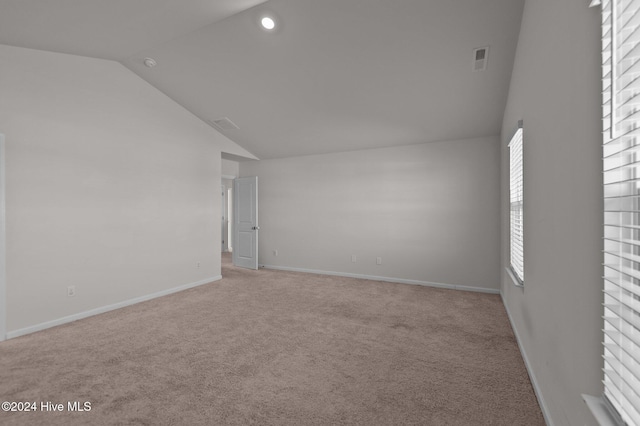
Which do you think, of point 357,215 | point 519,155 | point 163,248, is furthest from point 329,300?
point 519,155

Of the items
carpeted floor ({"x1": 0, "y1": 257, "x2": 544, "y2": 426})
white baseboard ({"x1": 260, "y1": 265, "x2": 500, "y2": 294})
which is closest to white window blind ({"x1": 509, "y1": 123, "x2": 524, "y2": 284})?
carpeted floor ({"x1": 0, "y1": 257, "x2": 544, "y2": 426})

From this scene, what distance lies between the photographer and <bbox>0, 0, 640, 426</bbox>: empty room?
1274 mm

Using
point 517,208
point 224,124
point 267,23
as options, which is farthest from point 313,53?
point 517,208

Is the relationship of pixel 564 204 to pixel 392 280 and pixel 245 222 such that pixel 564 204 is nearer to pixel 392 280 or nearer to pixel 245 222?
pixel 392 280

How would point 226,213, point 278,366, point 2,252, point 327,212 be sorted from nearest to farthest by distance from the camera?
point 278,366 → point 2,252 → point 327,212 → point 226,213

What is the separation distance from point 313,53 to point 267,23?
57 centimetres

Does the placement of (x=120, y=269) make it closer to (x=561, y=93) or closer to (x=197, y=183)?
(x=197, y=183)

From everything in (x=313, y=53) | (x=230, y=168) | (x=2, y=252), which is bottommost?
(x=2, y=252)

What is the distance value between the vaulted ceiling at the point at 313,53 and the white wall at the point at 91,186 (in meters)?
0.32

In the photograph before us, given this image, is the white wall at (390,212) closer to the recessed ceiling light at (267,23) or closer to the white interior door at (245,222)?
the white interior door at (245,222)

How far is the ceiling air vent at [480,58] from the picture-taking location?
3.06 meters

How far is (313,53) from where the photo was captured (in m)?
3.46

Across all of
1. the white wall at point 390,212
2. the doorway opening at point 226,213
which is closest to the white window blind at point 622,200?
the white wall at point 390,212

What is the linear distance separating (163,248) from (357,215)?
333 centimetres
